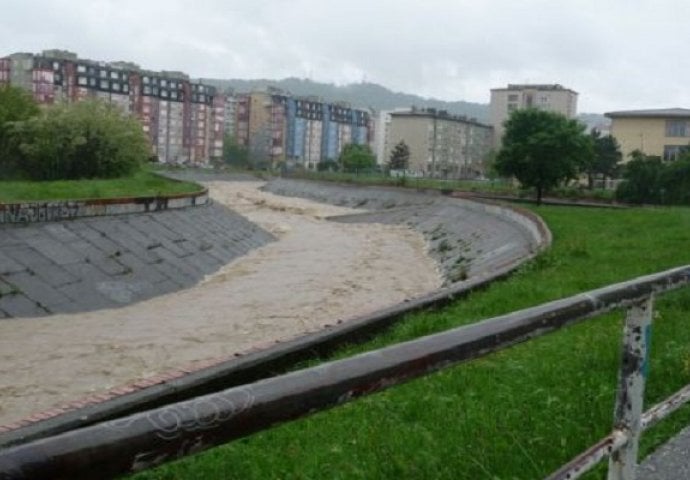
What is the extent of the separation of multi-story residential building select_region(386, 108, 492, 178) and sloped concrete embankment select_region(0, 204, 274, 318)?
94093 mm

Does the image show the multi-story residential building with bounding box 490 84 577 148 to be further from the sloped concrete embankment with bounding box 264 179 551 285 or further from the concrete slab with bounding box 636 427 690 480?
the concrete slab with bounding box 636 427 690 480

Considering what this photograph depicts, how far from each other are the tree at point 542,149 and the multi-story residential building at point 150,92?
2993 inches

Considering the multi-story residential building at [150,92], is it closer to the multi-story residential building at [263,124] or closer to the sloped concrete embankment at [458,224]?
the multi-story residential building at [263,124]

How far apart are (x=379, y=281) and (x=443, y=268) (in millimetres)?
Answer: 3799

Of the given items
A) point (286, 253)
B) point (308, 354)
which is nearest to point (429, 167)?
point (286, 253)

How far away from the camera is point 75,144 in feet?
101

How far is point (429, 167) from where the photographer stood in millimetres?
120312

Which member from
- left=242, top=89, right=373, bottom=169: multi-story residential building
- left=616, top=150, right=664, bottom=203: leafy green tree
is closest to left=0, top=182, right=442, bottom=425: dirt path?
left=616, top=150, right=664, bottom=203: leafy green tree

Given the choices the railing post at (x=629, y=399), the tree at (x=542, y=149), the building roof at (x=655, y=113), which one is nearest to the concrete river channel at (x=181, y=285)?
the railing post at (x=629, y=399)

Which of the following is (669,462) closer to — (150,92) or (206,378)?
(206,378)

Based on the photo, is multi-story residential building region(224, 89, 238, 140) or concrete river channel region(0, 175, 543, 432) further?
multi-story residential building region(224, 89, 238, 140)

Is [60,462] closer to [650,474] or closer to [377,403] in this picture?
[650,474]

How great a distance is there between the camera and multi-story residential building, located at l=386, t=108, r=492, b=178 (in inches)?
4680

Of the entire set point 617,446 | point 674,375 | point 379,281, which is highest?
point 617,446
